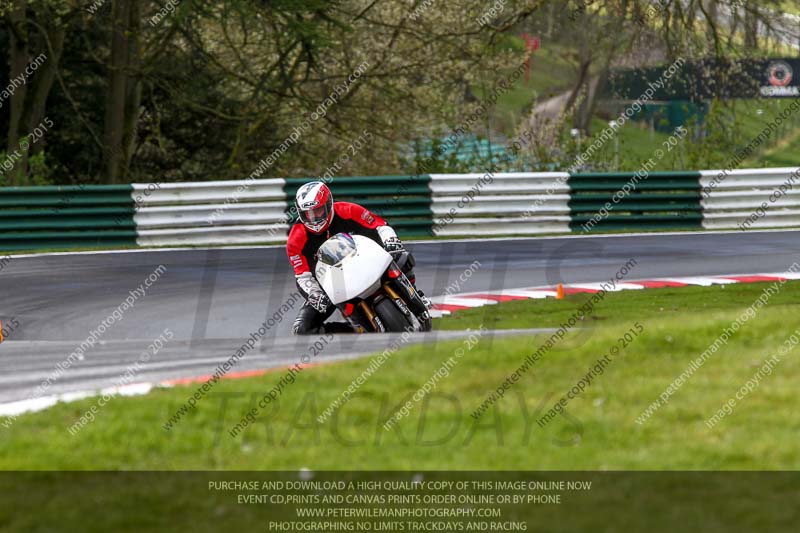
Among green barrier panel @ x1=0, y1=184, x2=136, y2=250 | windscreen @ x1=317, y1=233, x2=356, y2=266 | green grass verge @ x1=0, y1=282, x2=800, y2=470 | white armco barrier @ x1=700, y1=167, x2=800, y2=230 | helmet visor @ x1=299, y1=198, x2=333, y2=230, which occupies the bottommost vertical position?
white armco barrier @ x1=700, y1=167, x2=800, y2=230

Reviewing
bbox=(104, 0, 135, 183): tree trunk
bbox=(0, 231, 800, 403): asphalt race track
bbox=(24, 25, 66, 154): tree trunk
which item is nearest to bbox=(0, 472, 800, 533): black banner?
bbox=(0, 231, 800, 403): asphalt race track

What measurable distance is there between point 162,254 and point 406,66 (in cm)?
807

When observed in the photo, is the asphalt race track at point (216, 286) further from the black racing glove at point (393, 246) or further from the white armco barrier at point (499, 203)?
the black racing glove at point (393, 246)

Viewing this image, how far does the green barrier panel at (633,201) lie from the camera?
19.9 metres

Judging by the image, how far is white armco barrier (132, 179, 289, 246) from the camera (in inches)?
754

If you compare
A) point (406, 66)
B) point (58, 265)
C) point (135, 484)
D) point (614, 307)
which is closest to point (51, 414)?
point (135, 484)

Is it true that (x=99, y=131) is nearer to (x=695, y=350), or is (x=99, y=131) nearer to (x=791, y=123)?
(x=695, y=350)

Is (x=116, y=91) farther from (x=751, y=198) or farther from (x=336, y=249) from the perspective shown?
(x=336, y=249)

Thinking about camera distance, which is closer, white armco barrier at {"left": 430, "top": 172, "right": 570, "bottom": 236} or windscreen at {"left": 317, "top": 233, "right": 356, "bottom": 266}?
windscreen at {"left": 317, "top": 233, "right": 356, "bottom": 266}

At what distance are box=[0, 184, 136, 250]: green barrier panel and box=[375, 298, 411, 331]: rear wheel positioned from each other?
9692 millimetres

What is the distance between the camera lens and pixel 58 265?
17266mm

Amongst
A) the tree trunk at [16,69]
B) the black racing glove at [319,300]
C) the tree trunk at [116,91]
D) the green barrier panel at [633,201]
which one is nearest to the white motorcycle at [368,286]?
the black racing glove at [319,300]

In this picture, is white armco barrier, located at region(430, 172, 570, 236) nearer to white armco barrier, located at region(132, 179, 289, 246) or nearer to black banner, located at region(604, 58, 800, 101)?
white armco barrier, located at region(132, 179, 289, 246)

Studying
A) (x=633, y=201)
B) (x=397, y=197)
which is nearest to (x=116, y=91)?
(x=397, y=197)
